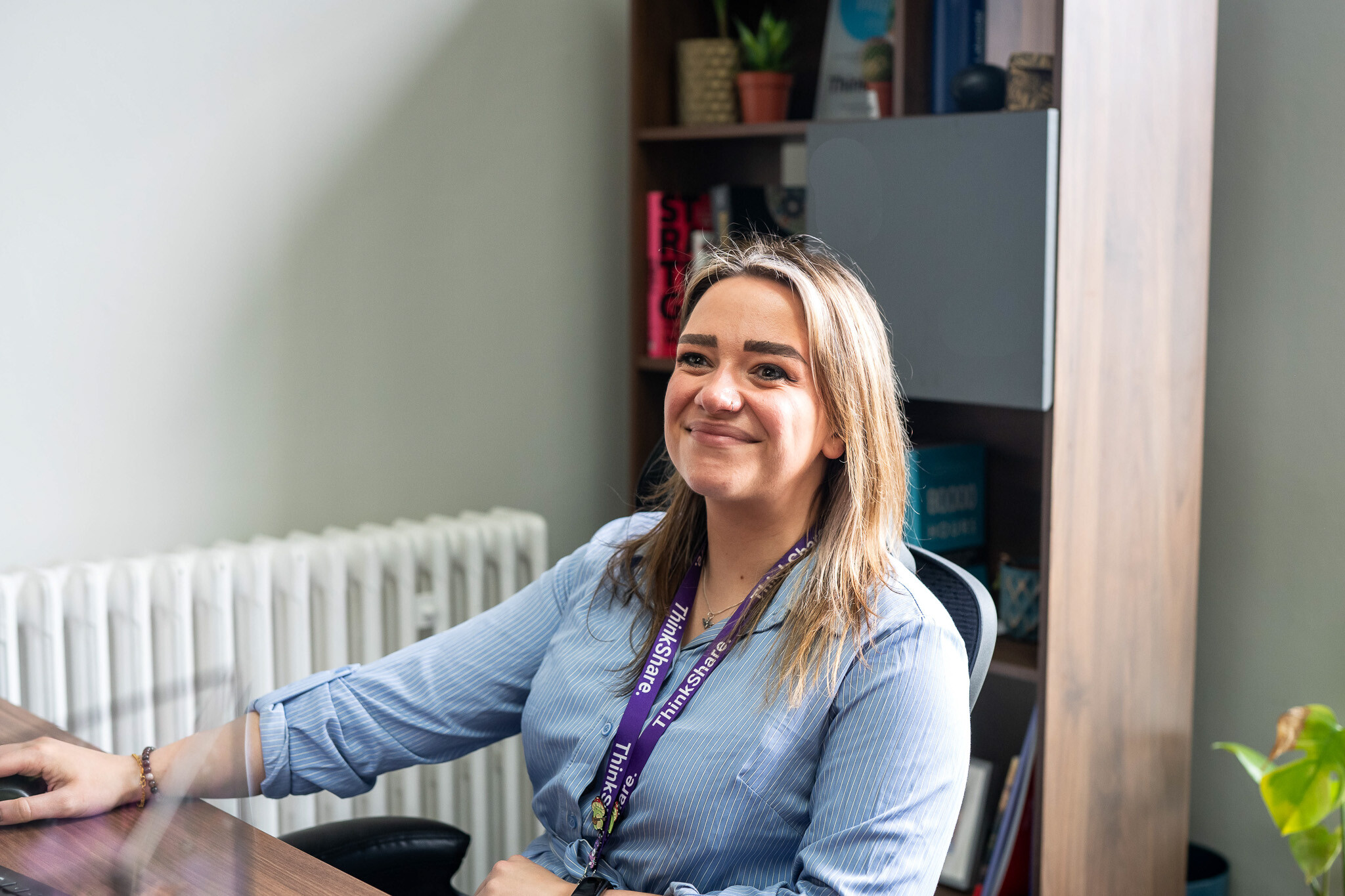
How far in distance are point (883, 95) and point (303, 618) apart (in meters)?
1.38

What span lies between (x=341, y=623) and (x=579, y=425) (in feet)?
2.58

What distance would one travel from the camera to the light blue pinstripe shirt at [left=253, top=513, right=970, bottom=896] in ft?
3.58

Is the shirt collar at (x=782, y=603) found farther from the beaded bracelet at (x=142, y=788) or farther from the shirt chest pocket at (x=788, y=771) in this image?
the beaded bracelet at (x=142, y=788)

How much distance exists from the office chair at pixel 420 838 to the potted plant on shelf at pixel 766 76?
1251 mm

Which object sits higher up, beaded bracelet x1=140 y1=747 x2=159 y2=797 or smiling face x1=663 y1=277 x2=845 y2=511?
smiling face x1=663 y1=277 x2=845 y2=511

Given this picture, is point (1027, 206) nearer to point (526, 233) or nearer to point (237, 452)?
point (526, 233)

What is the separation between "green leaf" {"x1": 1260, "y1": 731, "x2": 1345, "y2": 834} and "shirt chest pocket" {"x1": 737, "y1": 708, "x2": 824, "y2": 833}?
38.8 inches

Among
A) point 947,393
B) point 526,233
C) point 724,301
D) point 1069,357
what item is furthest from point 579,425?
point 724,301

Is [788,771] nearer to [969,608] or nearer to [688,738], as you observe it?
[688,738]

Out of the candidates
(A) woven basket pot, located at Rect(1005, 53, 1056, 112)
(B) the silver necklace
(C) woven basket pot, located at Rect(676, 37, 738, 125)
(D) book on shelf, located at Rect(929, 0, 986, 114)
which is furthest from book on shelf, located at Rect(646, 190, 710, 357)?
(B) the silver necklace

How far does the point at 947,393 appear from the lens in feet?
6.01

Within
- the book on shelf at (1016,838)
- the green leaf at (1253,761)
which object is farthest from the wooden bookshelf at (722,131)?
the green leaf at (1253,761)

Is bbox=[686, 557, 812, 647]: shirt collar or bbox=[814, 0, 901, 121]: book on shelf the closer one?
bbox=[686, 557, 812, 647]: shirt collar

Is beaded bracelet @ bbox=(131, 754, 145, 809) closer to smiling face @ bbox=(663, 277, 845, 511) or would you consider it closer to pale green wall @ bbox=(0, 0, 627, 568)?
smiling face @ bbox=(663, 277, 845, 511)
